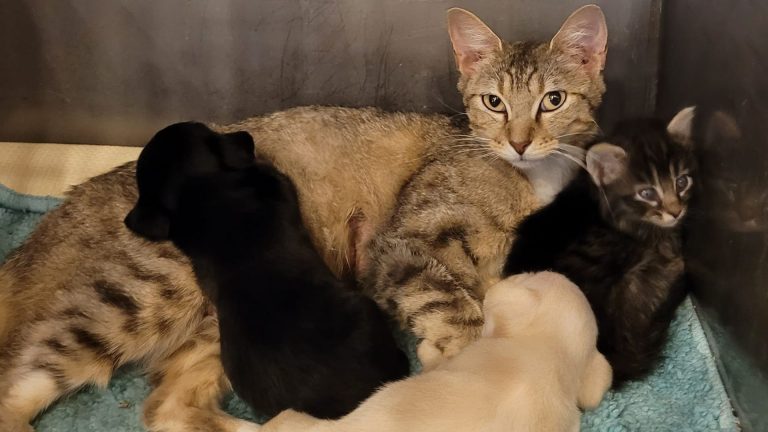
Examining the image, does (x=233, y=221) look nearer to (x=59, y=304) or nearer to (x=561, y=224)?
(x=59, y=304)

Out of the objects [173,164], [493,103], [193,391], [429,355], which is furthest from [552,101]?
[193,391]

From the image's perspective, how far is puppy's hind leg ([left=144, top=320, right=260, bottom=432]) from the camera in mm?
2264

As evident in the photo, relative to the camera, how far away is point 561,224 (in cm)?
242

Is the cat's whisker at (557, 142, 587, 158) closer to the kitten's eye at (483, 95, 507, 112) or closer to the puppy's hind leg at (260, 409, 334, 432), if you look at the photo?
the kitten's eye at (483, 95, 507, 112)

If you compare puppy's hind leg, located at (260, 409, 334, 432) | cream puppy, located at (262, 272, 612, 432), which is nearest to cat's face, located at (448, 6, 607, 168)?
cream puppy, located at (262, 272, 612, 432)

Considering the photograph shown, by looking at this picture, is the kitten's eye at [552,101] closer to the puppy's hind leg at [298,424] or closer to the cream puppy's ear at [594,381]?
the cream puppy's ear at [594,381]

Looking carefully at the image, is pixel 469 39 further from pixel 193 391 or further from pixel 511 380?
pixel 193 391

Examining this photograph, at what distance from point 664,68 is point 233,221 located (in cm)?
184

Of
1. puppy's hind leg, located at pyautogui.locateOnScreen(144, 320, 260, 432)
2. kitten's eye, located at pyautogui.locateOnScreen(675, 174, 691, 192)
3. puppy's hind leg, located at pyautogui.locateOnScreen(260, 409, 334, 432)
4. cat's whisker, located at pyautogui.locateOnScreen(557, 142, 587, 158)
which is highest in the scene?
cat's whisker, located at pyautogui.locateOnScreen(557, 142, 587, 158)

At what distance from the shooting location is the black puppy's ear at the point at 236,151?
7.80 ft

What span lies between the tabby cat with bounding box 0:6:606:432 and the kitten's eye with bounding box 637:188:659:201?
10.7 inches

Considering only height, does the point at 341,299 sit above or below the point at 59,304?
above

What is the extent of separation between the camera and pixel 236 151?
7.84 ft

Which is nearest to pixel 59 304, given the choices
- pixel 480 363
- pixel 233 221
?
pixel 233 221
